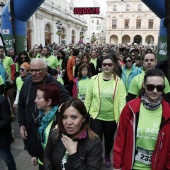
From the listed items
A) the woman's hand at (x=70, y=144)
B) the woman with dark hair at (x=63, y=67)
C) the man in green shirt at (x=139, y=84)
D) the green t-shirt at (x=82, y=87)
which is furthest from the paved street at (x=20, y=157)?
the woman with dark hair at (x=63, y=67)

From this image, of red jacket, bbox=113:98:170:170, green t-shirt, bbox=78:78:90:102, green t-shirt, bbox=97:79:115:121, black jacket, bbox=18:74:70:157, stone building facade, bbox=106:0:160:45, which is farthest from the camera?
stone building facade, bbox=106:0:160:45

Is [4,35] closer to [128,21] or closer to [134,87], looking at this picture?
[134,87]

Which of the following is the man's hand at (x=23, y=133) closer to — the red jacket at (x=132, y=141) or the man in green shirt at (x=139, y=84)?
the red jacket at (x=132, y=141)

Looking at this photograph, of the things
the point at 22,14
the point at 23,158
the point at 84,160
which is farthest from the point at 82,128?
the point at 22,14

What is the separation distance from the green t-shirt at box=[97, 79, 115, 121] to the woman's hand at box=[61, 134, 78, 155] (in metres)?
1.47

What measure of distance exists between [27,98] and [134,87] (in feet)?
4.81

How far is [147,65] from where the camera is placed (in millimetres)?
3164

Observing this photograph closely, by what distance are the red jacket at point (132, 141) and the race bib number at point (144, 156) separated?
0.05 metres

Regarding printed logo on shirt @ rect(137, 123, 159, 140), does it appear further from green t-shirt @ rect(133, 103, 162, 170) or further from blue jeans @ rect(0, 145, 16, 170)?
blue jeans @ rect(0, 145, 16, 170)

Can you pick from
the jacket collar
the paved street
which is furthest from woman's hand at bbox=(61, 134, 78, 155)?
the paved street

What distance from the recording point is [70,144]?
1604 mm

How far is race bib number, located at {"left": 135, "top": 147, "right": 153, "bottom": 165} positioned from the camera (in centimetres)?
193

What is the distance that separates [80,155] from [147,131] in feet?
2.27

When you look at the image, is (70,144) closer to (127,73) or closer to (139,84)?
(139,84)
